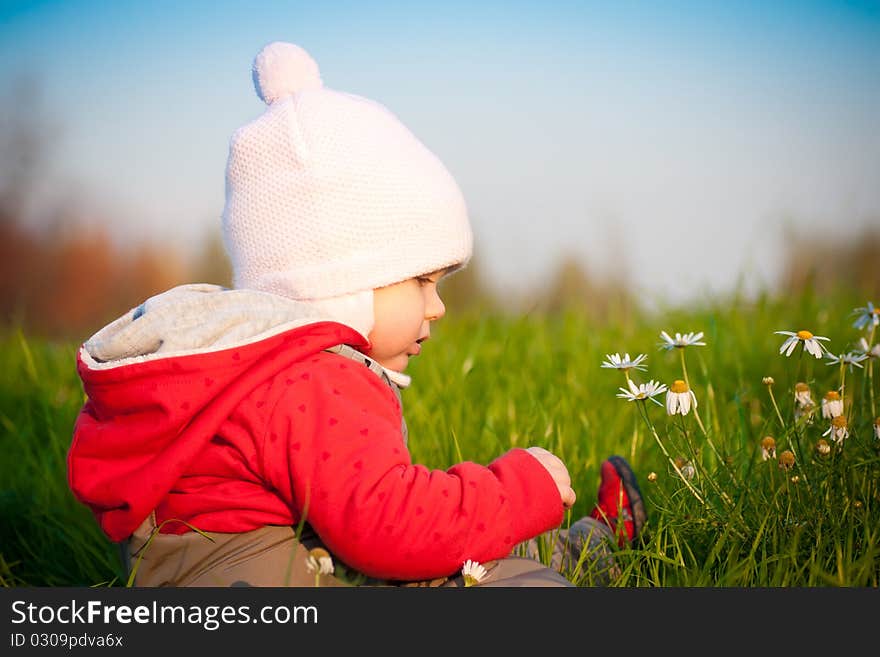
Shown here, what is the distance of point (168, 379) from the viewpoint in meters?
1.83

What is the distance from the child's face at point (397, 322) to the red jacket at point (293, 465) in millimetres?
215

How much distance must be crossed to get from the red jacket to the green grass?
0.46 meters

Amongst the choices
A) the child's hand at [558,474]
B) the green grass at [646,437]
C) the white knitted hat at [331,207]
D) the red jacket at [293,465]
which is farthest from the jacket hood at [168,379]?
the green grass at [646,437]

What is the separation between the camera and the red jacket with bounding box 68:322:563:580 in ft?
5.77

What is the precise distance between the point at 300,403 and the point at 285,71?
87cm

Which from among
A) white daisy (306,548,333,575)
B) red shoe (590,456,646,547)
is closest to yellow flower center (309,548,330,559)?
white daisy (306,548,333,575)

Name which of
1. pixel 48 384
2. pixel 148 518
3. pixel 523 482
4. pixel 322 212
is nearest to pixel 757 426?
pixel 523 482

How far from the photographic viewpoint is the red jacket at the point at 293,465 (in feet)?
5.77

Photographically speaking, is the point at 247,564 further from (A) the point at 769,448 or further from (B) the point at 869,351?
(B) the point at 869,351

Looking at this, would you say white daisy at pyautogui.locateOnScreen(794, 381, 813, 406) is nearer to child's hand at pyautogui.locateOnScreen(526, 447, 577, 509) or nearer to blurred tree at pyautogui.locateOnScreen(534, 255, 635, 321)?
child's hand at pyautogui.locateOnScreen(526, 447, 577, 509)

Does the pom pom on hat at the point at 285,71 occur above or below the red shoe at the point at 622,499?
above

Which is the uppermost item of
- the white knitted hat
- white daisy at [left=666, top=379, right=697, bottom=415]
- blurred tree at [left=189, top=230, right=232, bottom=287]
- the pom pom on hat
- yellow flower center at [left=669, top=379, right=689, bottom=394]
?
the pom pom on hat

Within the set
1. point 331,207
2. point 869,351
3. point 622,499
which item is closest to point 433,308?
point 331,207

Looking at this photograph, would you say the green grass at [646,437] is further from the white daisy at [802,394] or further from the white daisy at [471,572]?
the white daisy at [471,572]
